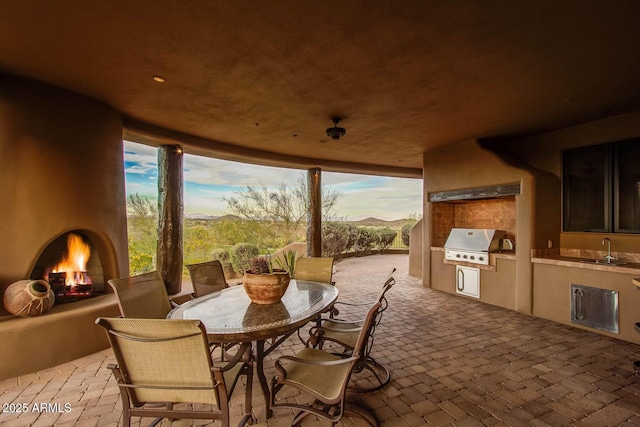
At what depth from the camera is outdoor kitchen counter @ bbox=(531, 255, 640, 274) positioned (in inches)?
137

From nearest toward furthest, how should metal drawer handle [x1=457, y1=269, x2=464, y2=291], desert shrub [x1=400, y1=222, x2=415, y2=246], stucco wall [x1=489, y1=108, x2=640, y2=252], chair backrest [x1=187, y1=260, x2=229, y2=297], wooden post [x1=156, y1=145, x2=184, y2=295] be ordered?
chair backrest [x1=187, y1=260, x2=229, y2=297] < stucco wall [x1=489, y1=108, x2=640, y2=252] < wooden post [x1=156, y1=145, x2=184, y2=295] < metal drawer handle [x1=457, y1=269, x2=464, y2=291] < desert shrub [x1=400, y1=222, x2=415, y2=246]

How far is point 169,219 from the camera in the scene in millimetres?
4680

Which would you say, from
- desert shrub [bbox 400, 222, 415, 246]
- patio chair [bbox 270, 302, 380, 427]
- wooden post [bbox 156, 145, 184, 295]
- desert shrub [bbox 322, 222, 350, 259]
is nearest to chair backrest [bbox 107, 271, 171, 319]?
patio chair [bbox 270, 302, 380, 427]

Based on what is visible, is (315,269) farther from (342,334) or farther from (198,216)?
(198,216)

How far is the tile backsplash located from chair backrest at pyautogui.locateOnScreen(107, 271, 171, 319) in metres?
4.98

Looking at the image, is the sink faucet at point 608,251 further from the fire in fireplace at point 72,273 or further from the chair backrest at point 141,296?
the fire in fireplace at point 72,273

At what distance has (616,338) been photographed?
3.54m

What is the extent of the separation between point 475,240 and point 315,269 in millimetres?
3219

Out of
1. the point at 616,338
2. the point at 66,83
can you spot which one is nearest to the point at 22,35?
the point at 66,83

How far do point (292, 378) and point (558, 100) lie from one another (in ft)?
13.3

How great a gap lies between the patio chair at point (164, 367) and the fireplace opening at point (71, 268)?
8.18 ft

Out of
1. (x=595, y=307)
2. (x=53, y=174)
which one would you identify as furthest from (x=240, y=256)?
(x=595, y=307)

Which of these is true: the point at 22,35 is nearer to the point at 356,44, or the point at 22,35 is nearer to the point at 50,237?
the point at 50,237

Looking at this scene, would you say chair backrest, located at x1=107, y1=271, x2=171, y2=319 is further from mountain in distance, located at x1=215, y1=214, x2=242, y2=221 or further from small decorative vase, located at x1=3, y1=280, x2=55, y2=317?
mountain in distance, located at x1=215, y1=214, x2=242, y2=221
